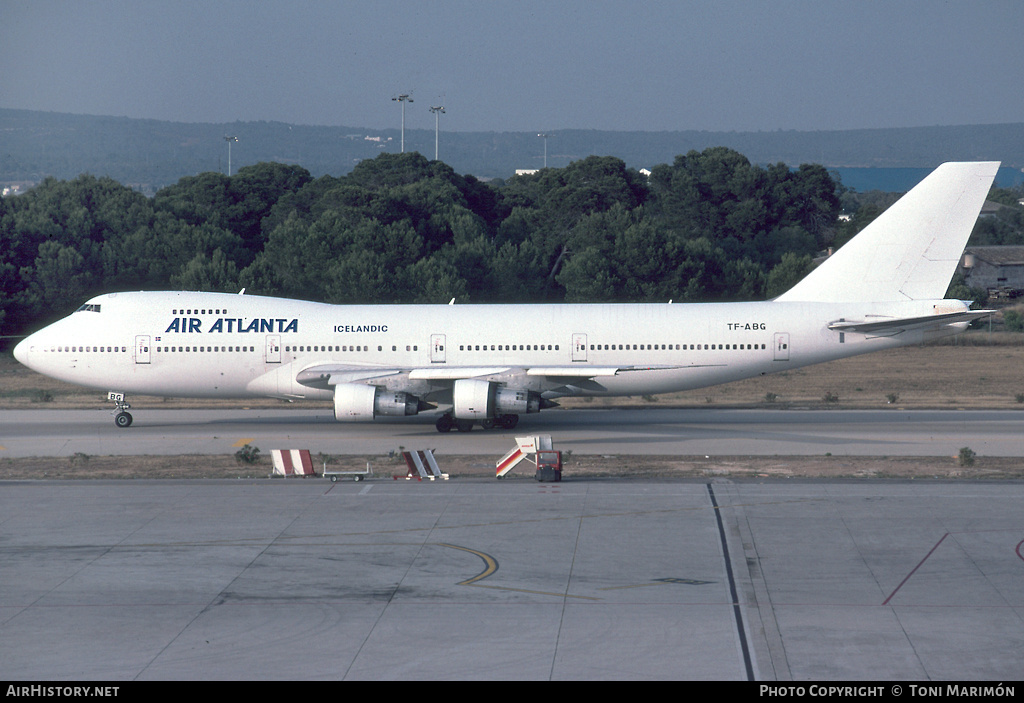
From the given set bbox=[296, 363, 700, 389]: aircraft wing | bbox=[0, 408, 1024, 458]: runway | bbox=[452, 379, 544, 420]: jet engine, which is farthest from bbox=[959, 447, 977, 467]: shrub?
bbox=[452, 379, 544, 420]: jet engine

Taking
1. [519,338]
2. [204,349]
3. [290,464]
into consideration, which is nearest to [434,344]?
[519,338]

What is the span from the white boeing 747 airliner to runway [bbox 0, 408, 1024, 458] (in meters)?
1.41

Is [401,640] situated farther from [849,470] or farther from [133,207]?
[133,207]

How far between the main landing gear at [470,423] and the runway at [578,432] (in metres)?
0.43

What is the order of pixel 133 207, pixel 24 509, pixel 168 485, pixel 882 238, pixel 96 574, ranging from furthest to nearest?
1. pixel 133 207
2. pixel 882 238
3. pixel 168 485
4. pixel 24 509
5. pixel 96 574

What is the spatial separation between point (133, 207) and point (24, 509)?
71.5 meters

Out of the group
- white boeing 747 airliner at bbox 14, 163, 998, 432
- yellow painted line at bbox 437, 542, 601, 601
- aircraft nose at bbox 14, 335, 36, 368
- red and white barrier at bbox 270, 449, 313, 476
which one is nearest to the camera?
yellow painted line at bbox 437, 542, 601, 601

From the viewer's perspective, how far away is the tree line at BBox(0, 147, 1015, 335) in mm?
70562

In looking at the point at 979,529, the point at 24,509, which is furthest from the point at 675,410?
the point at 24,509

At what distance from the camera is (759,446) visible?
111ft

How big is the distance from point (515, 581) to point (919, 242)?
23.6 m

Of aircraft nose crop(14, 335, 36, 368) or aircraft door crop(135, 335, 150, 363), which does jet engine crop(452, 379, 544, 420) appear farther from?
aircraft nose crop(14, 335, 36, 368)

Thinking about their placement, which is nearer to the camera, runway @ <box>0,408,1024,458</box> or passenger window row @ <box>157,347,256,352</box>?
runway @ <box>0,408,1024,458</box>

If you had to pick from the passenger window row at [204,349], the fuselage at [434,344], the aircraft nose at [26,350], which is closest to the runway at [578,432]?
the fuselage at [434,344]
